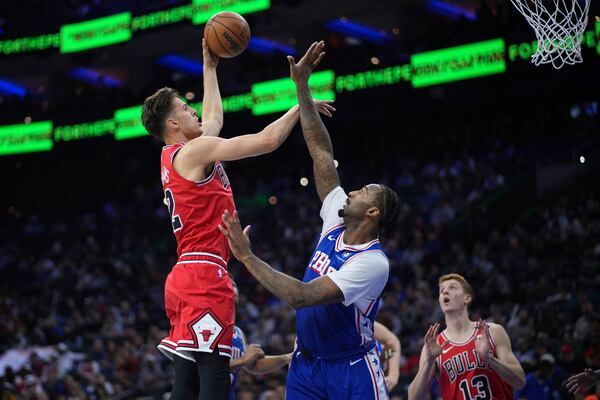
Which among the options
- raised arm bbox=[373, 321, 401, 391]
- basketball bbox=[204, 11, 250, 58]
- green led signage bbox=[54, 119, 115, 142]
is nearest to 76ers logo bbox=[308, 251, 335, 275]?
basketball bbox=[204, 11, 250, 58]

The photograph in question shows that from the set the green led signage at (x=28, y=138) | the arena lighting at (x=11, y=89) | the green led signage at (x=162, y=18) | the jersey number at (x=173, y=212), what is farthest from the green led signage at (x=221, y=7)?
the jersey number at (x=173, y=212)

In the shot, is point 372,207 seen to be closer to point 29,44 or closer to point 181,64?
point 29,44

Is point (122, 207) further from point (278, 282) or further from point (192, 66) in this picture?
point (278, 282)

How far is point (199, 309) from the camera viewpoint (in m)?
4.42

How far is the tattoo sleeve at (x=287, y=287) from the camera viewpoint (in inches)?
159

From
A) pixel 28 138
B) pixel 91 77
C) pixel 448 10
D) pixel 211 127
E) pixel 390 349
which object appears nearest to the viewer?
pixel 211 127

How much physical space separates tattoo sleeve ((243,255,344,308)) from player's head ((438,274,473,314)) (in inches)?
95.9

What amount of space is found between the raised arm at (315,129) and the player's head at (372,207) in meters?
0.45

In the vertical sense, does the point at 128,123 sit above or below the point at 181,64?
below

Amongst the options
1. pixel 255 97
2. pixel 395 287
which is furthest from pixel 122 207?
pixel 395 287

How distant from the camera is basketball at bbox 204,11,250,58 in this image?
17.5 feet

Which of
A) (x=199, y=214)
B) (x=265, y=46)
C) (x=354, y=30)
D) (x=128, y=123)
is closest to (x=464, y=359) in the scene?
(x=199, y=214)

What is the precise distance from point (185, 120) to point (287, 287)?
4.32 feet

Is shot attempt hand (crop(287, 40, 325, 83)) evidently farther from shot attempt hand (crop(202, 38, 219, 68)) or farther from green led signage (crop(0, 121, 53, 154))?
green led signage (crop(0, 121, 53, 154))
